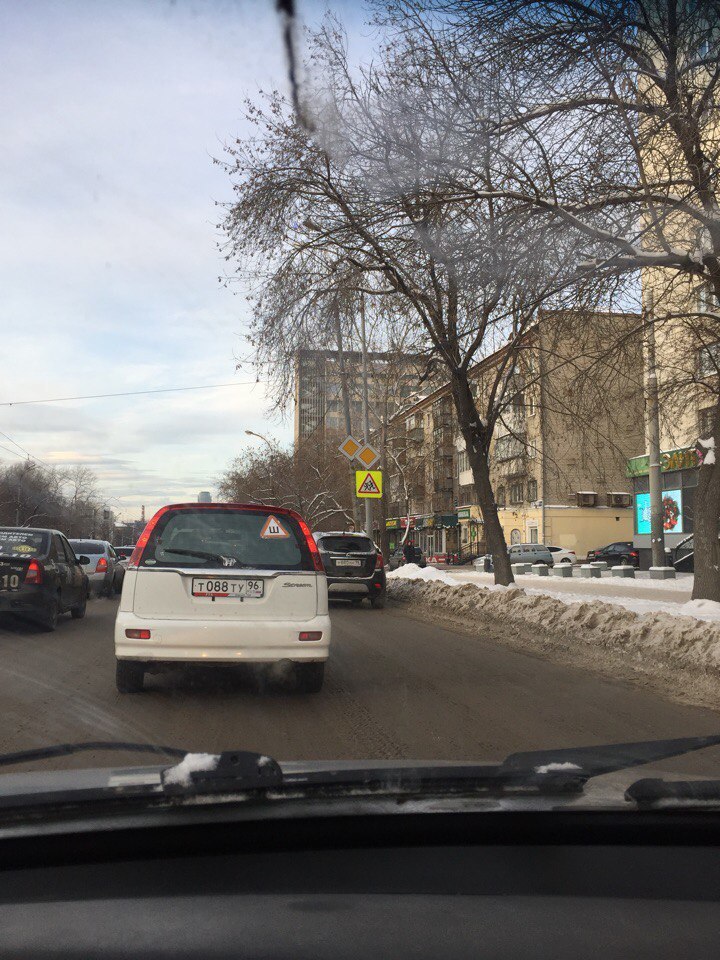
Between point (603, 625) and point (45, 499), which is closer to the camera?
point (603, 625)

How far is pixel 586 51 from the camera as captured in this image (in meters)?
8.67

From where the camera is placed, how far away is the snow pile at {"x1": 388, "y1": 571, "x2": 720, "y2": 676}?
9.02 metres

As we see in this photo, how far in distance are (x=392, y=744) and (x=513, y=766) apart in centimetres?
303

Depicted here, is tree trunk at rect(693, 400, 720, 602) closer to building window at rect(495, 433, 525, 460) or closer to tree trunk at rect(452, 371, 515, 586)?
tree trunk at rect(452, 371, 515, 586)

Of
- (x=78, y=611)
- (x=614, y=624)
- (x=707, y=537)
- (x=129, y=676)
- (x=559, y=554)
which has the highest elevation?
(x=707, y=537)

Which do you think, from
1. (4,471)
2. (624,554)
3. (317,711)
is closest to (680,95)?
(317,711)

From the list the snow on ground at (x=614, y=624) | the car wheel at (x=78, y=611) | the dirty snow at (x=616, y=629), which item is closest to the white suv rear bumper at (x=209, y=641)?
the dirty snow at (x=616, y=629)

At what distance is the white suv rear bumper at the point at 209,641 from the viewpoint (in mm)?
6707

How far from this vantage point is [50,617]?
12.7 metres

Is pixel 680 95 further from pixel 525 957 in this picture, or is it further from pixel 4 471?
pixel 4 471

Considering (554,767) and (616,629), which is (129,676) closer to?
(554,767)

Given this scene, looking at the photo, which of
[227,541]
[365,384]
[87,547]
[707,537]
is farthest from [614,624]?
[365,384]

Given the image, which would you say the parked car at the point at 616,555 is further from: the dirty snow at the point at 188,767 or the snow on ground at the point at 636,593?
the dirty snow at the point at 188,767

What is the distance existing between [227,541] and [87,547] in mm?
15820
